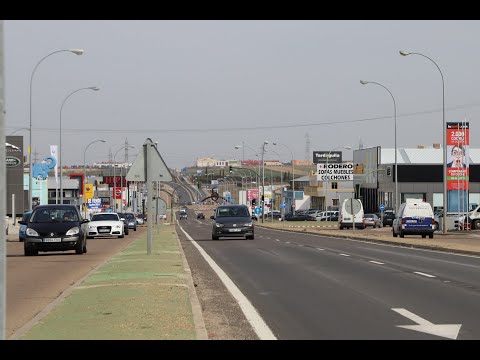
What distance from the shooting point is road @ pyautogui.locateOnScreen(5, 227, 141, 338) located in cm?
1415

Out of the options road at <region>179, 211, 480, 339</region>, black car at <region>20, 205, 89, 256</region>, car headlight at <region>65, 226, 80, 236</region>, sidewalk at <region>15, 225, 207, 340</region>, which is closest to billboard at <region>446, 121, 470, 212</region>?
road at <region>179, 211, 480, 339</region>

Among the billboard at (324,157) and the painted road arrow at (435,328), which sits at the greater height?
the billboard at (324,157)

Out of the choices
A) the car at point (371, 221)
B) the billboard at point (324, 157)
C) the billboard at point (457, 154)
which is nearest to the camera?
the billboard at point (457, 154)

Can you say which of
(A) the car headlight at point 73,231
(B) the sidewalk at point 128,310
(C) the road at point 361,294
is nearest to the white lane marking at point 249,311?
(C) the road at point 361,294

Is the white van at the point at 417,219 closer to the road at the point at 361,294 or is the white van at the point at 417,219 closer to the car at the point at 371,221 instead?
the road at the point at 361,294

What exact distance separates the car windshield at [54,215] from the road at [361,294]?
5.51 m

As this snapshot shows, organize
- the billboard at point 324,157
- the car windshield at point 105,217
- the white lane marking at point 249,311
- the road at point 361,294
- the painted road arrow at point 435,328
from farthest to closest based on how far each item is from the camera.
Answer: the billboard at point 324,157
the car windshield at point 105,217
the road at point 361,294
the white lane marking at point 249,311
the painted road arrow at point 435,328

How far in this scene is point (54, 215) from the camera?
31.5m

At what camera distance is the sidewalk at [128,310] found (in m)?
10.6

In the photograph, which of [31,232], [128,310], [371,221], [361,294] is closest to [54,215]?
[31,232]

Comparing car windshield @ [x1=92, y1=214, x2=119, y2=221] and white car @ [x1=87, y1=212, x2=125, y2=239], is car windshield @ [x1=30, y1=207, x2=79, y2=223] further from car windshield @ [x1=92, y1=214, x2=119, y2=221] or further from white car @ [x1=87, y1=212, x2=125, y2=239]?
car windshield @ [x1=92, y1=214, x2=119, y2=221]

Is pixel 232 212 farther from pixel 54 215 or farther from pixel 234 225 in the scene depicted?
pixel 54 215
